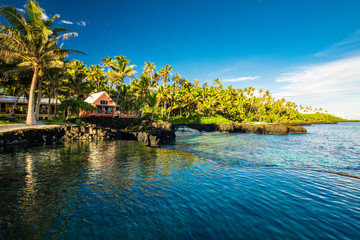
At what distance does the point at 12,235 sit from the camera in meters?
4.43

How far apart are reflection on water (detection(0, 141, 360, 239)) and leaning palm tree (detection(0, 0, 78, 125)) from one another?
613 inches

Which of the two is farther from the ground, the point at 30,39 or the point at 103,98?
the point at 30,39

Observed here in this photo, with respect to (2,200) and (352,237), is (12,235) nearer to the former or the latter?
(2,200)

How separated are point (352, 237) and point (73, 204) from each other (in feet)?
27.9

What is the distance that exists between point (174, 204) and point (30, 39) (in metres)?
25.2

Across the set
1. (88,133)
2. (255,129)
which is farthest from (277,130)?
(88,133)

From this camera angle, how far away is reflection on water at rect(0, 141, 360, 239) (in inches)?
189

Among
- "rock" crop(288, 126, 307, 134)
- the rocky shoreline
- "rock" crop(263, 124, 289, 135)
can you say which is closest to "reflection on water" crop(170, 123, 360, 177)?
the rocky shoreline

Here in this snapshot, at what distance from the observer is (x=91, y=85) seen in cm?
4869

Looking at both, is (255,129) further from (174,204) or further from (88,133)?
(174,204)

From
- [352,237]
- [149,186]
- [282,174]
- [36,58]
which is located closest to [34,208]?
[149,186]

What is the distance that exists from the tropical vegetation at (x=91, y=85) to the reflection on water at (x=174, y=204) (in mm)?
16901

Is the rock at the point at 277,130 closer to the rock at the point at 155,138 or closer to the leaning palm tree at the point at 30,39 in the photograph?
the rock at the point at 155,138

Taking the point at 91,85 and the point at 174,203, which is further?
the point at 91,85
